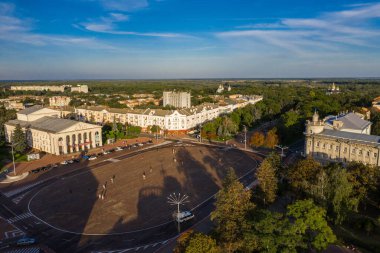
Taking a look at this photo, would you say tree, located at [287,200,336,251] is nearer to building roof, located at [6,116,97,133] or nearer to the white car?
the white car

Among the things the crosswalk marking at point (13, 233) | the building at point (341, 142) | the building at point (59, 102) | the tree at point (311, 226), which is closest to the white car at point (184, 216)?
the tree at point (311, 226)

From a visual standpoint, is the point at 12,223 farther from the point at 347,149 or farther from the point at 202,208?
the point at 347,149

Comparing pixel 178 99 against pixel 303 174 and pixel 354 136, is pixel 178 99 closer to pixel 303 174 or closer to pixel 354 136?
pixel 354 136

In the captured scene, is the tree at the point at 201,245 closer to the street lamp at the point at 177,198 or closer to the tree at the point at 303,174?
the tree at the point at 303,174

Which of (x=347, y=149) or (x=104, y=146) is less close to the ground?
(x=347, y=149)

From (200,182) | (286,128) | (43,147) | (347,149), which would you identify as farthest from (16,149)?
(347,149)

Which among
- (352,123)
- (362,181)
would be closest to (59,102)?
(352,123)
